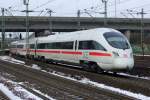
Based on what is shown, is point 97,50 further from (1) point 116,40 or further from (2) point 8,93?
(2) point 8,93

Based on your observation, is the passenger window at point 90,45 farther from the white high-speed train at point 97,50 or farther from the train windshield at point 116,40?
the train windshield at point 116,40

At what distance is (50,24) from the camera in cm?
8469

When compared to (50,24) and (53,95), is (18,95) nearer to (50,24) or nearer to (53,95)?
(53,95)

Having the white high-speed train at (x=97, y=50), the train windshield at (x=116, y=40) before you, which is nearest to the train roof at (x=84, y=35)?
the white high-speed train at (x=97, y=50)

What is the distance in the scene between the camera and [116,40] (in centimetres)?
2475

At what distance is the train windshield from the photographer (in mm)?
24172

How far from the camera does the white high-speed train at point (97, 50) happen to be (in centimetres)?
2348

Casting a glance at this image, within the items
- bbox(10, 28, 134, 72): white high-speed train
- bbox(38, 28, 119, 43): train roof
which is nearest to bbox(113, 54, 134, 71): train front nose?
bbox(10, 28, 134, 72): white high-speed train

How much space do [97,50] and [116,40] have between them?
1.43m

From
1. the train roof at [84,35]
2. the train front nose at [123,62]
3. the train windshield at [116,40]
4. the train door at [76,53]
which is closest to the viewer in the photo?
the train front nose at [123,62]

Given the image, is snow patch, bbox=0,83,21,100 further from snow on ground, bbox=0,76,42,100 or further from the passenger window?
the passenger window

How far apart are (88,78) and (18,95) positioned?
7354 millimetres

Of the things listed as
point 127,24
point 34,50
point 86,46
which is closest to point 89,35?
point 86,46

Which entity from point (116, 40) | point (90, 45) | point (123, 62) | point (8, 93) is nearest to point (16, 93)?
point (8, 93)
